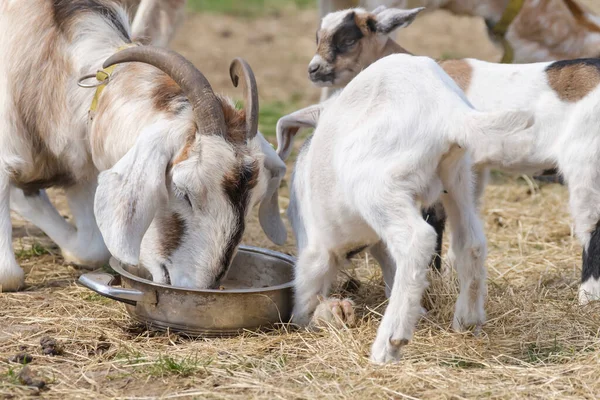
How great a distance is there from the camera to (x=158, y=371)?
3.40 meters

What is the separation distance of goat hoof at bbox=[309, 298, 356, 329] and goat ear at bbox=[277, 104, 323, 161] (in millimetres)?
826

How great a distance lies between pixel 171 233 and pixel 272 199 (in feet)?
2.04

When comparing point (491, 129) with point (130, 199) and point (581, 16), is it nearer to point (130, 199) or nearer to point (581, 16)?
point (130, 199)

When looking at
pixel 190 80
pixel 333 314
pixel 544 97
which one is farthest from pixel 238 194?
pixel 544 97

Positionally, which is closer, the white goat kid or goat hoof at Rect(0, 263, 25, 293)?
the white goat kid

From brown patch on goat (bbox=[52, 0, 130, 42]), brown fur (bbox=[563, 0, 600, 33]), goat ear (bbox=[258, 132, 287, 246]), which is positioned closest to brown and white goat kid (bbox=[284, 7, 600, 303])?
goat ear (bbox=[258, 132, 287, 246])

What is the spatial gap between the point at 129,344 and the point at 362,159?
1233 millimetres

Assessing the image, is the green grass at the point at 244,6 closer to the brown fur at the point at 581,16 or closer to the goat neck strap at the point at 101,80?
the brown fur at the point at 581,16

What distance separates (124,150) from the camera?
4.18 metres

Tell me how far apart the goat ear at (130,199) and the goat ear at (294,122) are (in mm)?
775

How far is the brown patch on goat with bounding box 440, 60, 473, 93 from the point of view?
5105 mm

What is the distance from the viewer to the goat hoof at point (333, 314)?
3.87m

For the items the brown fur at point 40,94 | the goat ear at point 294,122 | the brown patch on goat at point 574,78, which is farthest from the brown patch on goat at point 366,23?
the brown fur at point 40,94

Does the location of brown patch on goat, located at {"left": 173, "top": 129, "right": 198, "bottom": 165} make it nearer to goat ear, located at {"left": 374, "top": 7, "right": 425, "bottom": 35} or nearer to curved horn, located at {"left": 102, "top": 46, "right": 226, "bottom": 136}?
curved horn, located at {"left": 102, "top": 46, "right": 226, "bottom": 136}
